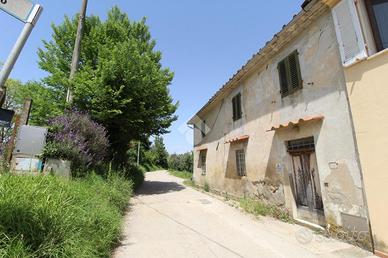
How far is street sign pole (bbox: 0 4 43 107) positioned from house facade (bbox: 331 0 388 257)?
5.90 m

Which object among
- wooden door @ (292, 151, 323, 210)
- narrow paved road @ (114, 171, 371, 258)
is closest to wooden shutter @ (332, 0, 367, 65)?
wooden door @ (292, 151, 323, 210)

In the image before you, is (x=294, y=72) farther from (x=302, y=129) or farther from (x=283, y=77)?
(x=302, y=129)

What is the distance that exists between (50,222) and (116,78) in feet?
27.0

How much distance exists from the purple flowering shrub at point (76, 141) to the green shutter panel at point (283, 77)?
689cm

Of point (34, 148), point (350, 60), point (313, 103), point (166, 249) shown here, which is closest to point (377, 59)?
point (350, 60)

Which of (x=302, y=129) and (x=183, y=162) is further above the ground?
(x=183, y=162)

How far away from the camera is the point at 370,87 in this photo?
16.5 ft

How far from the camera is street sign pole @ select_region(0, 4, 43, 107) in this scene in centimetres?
183

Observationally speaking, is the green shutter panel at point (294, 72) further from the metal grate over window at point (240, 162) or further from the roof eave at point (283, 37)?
the metal grate over window at point (240, 162)

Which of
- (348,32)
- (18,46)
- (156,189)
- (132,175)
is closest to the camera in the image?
(18,46)

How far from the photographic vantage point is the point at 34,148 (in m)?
7.03

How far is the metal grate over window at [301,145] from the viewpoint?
6.86 metres

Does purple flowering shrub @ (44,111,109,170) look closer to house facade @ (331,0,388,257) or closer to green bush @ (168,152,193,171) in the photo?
house facade @ (331,0,388,257)

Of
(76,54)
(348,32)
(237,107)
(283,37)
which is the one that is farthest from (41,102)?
(348,32)
